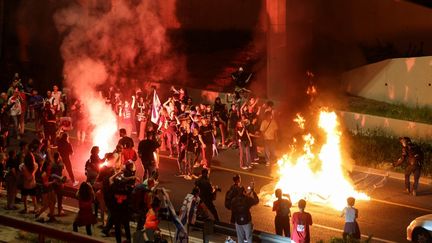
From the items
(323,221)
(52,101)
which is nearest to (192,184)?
(323,221)

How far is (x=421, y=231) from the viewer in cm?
1382

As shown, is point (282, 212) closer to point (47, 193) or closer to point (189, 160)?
point (47, 193)

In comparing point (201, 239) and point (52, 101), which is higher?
point (52, 101)

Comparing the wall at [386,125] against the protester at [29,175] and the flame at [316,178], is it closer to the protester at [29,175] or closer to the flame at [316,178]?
the flame at [316,178]

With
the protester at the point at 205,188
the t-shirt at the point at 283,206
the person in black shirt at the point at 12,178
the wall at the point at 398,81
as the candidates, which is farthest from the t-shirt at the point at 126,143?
the wall at the point at 398,81

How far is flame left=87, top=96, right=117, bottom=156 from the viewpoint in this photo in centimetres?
2188

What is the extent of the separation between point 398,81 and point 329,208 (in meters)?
9.14

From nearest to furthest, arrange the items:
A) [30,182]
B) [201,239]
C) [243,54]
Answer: [201,239], [30,182], [243,54]

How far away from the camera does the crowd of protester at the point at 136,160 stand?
1310 cm

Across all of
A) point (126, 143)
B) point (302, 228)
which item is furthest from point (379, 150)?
point (302, 228)

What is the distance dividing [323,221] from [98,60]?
45.6 ft

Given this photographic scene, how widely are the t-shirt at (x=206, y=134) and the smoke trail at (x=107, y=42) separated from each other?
5.77 metres

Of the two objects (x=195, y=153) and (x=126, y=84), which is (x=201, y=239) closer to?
(x=195, y=153)

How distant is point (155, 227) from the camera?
1220cm
